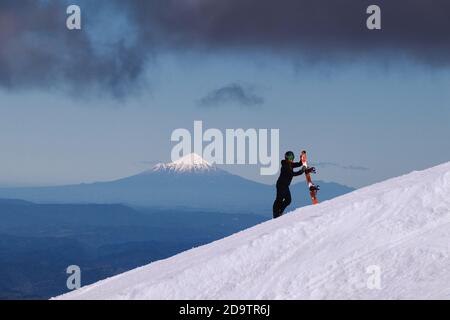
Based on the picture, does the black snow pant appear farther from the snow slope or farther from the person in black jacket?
the snow slope

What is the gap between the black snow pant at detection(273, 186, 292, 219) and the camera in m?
22.3

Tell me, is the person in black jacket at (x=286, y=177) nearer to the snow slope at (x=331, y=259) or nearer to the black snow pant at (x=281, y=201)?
the black snow pant at (x=281, y=201)

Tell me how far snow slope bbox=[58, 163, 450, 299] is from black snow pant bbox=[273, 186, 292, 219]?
2443 mm

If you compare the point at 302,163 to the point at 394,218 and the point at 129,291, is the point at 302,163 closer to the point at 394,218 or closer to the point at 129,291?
the point at 394,218

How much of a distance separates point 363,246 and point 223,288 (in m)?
3.70

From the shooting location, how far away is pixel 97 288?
18.4 metres

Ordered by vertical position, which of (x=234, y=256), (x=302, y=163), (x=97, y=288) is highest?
(x=302, y=163)

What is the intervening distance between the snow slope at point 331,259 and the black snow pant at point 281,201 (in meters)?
2.44

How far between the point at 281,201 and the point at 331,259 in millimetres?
6937

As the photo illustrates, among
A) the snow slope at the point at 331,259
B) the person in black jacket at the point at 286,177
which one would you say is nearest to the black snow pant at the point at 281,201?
the person in black jacket at the point at 286,177

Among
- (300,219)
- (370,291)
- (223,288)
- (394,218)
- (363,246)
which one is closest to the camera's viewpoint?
(370,291)
